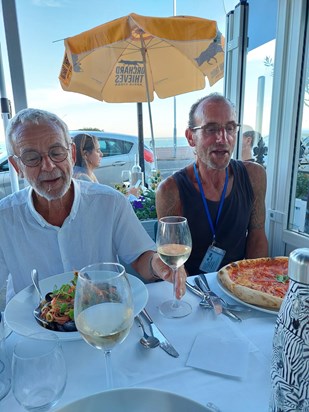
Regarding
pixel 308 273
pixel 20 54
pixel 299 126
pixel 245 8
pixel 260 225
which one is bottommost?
pixel 260 225

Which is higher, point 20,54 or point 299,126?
point 20,54

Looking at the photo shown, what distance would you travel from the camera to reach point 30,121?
130 cm

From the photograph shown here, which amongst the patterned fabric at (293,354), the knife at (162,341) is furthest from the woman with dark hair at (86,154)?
the patterned fabric at (293,354)

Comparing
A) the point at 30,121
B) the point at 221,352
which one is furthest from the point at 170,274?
the point at 30,121

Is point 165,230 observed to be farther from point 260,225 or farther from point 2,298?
point 2,298

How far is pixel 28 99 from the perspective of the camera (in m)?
2.66

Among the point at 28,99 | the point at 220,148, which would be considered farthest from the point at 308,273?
the point at 28,99

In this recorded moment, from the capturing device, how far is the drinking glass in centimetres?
59

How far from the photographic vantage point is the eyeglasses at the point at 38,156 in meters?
1.30

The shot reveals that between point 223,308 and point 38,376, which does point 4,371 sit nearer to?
point 38,376

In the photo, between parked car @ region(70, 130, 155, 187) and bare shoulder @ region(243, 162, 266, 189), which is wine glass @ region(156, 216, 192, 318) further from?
parked car @ region(70, 130, 155, 187)

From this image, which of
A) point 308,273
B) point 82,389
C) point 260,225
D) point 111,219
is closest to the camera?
point 308,273

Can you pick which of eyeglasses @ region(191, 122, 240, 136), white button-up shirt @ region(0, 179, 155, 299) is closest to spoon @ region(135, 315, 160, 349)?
white button-up shirt @ region(0, 179, 155, 299)

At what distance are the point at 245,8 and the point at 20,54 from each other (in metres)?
1.97
